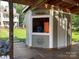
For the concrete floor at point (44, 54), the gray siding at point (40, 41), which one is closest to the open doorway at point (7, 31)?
the concrete floor at point (44, 54)

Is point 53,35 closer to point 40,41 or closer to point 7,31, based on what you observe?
point 40,41

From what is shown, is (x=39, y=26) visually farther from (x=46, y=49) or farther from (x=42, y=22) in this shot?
(x=46, y=49)

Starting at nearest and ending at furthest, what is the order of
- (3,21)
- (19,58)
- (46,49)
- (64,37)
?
(19,58) → (46,49) → (64,37) → (3,21)

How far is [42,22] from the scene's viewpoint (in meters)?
11.9

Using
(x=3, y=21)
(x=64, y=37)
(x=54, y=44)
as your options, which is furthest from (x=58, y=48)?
(x=3, y=21)

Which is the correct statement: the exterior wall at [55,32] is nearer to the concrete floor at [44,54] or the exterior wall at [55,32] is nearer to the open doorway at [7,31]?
the concrete floor at [44,54]

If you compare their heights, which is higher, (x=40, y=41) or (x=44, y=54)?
(x=40, y=41)

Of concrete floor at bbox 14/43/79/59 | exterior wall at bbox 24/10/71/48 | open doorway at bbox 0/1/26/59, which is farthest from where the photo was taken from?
exterior wall at bbox 24/10/71/48

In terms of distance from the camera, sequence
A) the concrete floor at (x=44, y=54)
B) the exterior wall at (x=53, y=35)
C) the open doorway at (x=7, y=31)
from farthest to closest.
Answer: the exterior wall at (x=53, y=35), the concrete floor at (x=44, y=54), the open doorway at (x=7, y=31)

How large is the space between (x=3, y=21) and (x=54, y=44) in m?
20.4

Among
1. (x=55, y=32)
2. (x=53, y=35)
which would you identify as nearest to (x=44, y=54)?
(x=53, y=35)

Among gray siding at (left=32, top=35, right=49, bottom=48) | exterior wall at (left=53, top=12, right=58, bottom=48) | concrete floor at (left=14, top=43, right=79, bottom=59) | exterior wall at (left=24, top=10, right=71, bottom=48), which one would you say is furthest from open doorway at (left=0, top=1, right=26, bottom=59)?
exterior wall at (left=53, top=12, right=58, bottom=48)

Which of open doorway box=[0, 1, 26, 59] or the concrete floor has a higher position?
open doorway box=[0, 1, 26, 59]

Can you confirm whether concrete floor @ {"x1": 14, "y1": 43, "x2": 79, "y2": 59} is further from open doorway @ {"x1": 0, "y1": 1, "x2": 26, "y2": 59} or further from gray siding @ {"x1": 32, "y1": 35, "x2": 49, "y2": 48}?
gray siding @ {"x1": 32, "y1": 35, "x2": 49, "y2": 48}
